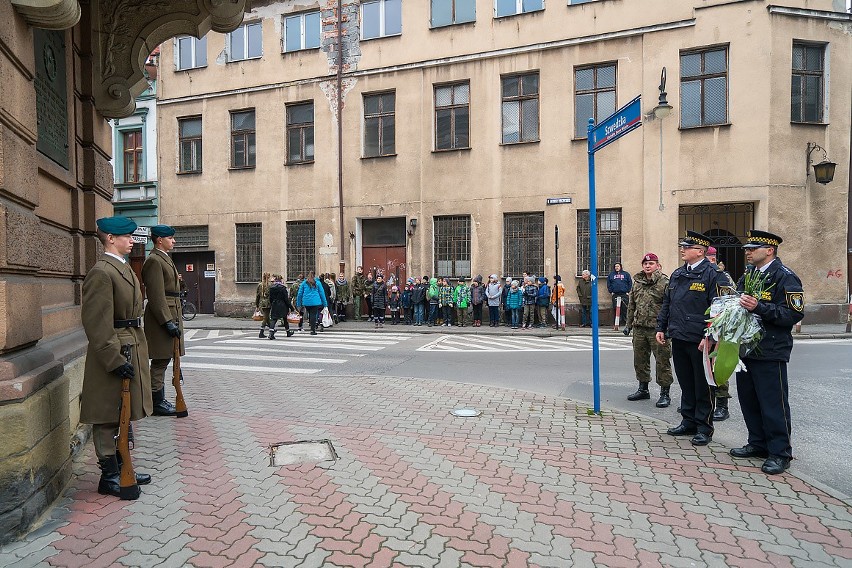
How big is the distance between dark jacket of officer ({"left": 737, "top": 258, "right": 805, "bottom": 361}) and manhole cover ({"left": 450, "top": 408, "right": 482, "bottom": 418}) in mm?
2958

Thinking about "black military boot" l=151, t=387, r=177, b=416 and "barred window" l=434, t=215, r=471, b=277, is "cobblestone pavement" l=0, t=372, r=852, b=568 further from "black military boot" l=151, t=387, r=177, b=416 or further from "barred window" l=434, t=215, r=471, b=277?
"barred window" l=434, t=215, r=471, b=277

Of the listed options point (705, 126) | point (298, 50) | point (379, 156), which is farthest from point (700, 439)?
point (298, 50)

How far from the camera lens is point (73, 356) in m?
5.36

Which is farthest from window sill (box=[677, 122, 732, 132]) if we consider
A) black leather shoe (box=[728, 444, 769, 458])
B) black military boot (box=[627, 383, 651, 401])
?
black leather shoe (box=[728, 444, 769, 458])

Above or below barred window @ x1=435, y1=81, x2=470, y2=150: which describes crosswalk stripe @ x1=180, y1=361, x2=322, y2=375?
below

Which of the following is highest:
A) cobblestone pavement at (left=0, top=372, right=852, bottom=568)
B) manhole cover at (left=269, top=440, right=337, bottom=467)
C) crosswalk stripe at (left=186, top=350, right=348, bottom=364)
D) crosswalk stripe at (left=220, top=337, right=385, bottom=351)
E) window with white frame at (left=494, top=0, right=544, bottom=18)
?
window with white frame at (left=494, top=0, right=544, bottom=18)

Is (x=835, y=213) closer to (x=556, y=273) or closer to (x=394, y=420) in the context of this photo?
(x=556, y=273)

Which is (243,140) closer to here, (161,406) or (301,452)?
(161,406)

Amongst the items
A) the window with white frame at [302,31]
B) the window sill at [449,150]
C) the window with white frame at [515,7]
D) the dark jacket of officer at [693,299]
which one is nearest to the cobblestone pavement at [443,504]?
the dark jacket of officer at [693,299]

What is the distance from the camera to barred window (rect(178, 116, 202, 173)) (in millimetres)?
24141

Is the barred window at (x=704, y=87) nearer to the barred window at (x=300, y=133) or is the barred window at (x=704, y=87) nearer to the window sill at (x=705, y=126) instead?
the window sill at (x=705, y=126)

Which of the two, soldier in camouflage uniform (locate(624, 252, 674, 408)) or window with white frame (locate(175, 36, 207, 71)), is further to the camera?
window with white frame (locate(175, 36, 207, 71))

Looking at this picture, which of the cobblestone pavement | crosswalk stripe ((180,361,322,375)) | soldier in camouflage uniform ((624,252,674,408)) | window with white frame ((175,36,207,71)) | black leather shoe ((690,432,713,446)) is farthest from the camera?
window with white frame ((175,36,207,71))

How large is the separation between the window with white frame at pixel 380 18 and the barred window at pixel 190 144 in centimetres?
821
